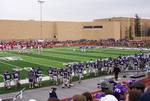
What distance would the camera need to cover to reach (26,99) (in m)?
16.1

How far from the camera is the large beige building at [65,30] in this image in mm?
65625

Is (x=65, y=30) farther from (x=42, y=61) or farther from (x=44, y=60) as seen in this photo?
(x=42, y=61)

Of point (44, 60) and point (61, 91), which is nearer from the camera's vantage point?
point (61, 91)

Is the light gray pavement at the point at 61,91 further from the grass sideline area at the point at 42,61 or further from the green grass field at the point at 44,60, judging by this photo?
the green grass field at the point at 44,60

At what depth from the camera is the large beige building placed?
215ft

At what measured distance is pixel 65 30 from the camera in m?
72.1

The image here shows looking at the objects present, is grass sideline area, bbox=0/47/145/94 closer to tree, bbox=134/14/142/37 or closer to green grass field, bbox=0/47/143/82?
green grass field, bbox=0/47/143/82

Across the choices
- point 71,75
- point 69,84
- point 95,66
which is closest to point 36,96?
point 69,84

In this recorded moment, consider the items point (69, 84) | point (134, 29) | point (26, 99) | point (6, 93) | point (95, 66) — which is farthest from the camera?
point (134, 29)

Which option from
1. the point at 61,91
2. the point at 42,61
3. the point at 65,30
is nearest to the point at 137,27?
the point at 65,30

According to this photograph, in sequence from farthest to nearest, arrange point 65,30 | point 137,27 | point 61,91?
point 137,27
point 65,30
point 61,91

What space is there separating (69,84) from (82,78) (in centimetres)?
271

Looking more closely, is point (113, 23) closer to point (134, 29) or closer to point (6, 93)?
point (134, 29)

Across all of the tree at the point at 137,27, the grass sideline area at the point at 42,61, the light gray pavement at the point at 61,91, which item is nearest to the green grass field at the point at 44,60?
the grass sideline area at the point at 42,61
